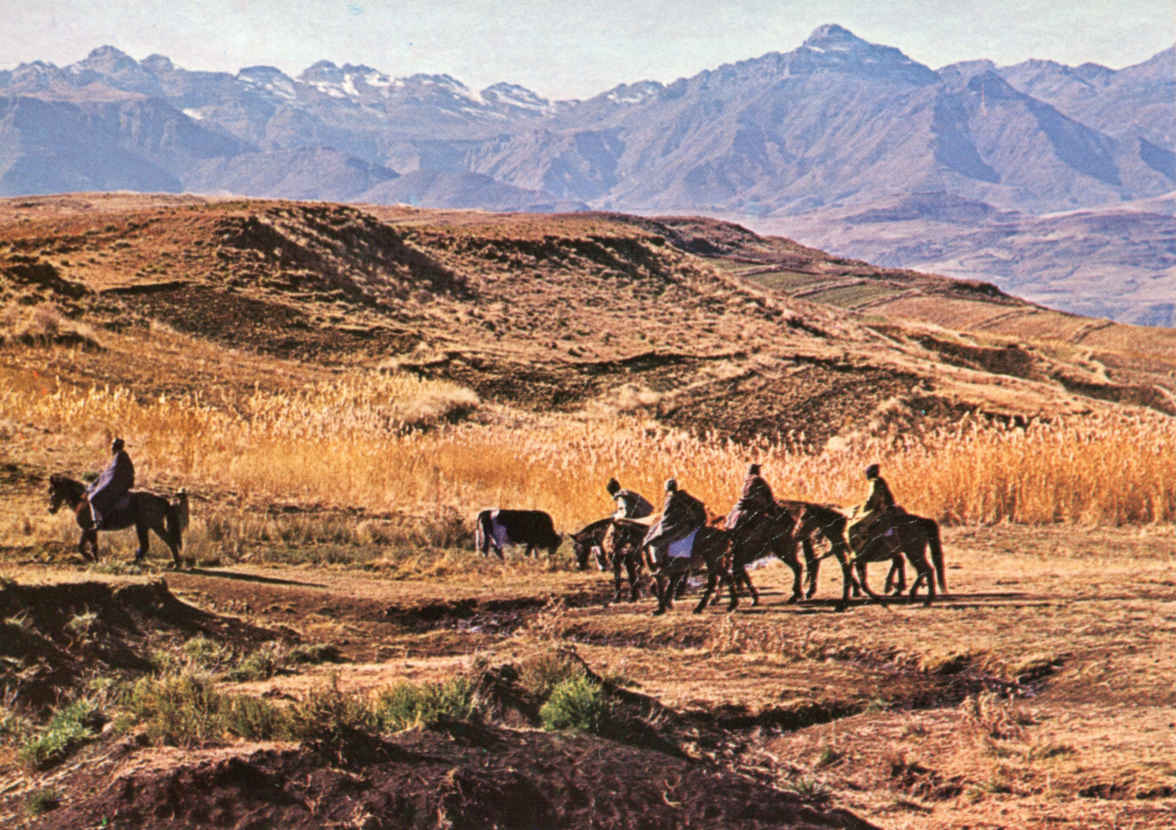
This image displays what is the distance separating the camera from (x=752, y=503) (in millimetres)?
7812

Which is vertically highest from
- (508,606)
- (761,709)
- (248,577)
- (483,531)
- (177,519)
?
(177,519)

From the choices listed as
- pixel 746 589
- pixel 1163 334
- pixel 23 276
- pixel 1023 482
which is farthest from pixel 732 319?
pixel 1163 334

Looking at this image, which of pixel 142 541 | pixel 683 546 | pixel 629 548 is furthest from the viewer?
pixel 142 541

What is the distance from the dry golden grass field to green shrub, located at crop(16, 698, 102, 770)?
0.07 feet

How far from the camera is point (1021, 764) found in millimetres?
5367

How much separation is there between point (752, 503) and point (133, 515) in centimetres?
667

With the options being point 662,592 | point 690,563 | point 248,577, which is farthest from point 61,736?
point 248,577

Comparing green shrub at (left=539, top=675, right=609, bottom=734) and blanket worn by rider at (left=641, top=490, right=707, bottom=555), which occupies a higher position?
blanket worn by rider at (left=641, top=490, right=707, bottom=555)

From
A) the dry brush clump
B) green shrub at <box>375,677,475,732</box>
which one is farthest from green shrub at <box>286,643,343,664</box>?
the dry brush clump

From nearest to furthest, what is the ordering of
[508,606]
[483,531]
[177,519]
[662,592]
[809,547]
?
1. [809,547]
2. [662,592]
3. [508,606]
4. [177,519]
5. [483,531]

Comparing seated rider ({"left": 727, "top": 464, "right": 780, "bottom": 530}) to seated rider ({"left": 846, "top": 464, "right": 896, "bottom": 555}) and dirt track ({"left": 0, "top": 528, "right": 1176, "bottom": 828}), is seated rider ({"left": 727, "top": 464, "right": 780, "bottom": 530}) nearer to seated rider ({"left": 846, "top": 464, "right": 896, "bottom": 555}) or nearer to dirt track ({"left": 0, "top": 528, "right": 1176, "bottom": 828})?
seated rider ({"left": 846, "top": 464, "right": 896, "bottom": 555})

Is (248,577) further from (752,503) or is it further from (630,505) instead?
(752,503)

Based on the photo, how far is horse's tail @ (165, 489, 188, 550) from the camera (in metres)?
10.9

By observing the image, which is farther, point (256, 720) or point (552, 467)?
point (552, 467)
